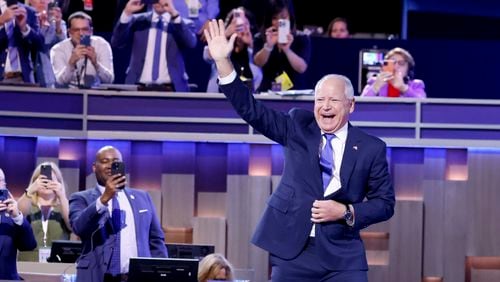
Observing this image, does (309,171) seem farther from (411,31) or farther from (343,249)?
(411,31)

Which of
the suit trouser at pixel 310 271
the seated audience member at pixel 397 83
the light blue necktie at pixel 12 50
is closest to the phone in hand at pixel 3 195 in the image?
the light blue necktie at pixel 12 50

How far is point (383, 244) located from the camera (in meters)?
8.91

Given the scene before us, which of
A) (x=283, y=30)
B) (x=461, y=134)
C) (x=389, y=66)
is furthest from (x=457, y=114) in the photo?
(x=283, y=30)

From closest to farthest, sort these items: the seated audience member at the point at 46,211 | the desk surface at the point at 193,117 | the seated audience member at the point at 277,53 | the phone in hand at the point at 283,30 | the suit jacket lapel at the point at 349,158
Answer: the suit jacket lapel at the point at 349,158, the seated audience member at the point at 46,211, the desk surface at the point at 193,117, the phone in hand at the point at 283,30, the seated audience member at the point at 277,53

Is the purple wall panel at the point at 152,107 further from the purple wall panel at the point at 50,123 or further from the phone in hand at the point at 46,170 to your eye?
the phone in hand at the point at 46,170

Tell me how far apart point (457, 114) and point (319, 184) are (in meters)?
3.85

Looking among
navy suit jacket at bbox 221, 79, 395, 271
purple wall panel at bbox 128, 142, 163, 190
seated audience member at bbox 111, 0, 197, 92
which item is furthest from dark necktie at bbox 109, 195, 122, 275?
navy suit jacket at bbox 221, 79, 395, 271

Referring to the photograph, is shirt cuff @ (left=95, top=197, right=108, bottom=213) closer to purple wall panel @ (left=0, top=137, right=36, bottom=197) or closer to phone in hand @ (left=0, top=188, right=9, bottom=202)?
phone in hand @ (left=0, top=188, right=9, bottom=202)

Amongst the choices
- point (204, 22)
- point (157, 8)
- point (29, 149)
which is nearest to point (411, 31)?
point (204, 22)

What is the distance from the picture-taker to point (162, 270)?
656cm

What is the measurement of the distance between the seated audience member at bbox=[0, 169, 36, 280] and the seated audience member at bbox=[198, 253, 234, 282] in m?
1.16

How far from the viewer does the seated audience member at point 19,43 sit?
9078 millimetres

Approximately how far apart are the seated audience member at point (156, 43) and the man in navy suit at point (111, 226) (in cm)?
181

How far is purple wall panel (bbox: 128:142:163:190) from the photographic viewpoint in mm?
8938
